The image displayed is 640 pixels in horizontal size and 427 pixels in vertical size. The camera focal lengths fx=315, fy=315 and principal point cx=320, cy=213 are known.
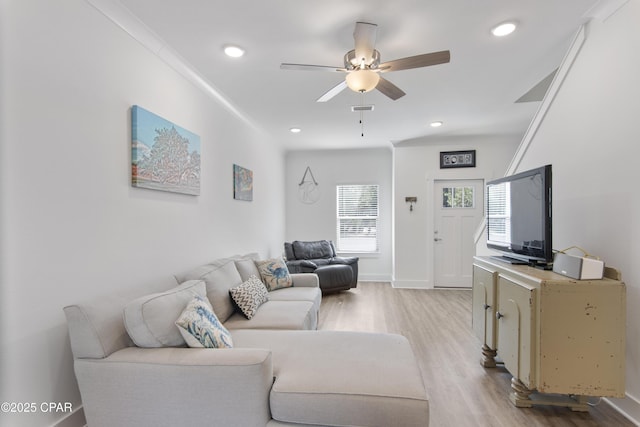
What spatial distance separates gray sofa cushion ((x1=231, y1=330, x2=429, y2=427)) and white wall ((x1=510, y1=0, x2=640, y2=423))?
4.88 feet

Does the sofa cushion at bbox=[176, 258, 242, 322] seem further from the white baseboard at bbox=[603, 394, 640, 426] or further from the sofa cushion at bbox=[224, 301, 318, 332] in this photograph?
the white baseboard at bbox=[603, 394, 640, 426]

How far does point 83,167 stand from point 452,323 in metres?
3.78

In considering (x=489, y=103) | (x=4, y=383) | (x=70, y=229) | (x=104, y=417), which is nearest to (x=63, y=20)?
(x=70, y=229)

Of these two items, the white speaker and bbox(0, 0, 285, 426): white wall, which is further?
the white speaker

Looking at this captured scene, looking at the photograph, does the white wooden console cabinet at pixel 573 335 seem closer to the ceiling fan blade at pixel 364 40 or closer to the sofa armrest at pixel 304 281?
the ceiling fan blade at pixel 364 40

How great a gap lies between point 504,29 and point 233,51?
1.99 m

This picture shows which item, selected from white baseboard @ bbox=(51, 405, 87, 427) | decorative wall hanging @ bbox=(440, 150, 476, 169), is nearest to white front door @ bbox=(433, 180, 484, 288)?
decorative wall hanging @ bbox=(440, 150, 476, 169)

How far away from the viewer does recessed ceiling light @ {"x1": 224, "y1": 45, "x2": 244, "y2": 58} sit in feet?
7.95

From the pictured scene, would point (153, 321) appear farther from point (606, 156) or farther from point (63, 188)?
point (606, 156)

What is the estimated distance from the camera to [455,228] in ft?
18.0

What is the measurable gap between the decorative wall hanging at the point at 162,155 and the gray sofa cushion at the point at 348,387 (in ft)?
4.91

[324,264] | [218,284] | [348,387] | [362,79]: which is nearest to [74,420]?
[218,284]

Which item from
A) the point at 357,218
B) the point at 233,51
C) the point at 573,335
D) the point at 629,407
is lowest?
the point at 629,407

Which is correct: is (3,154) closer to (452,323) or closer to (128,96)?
(128,96)
